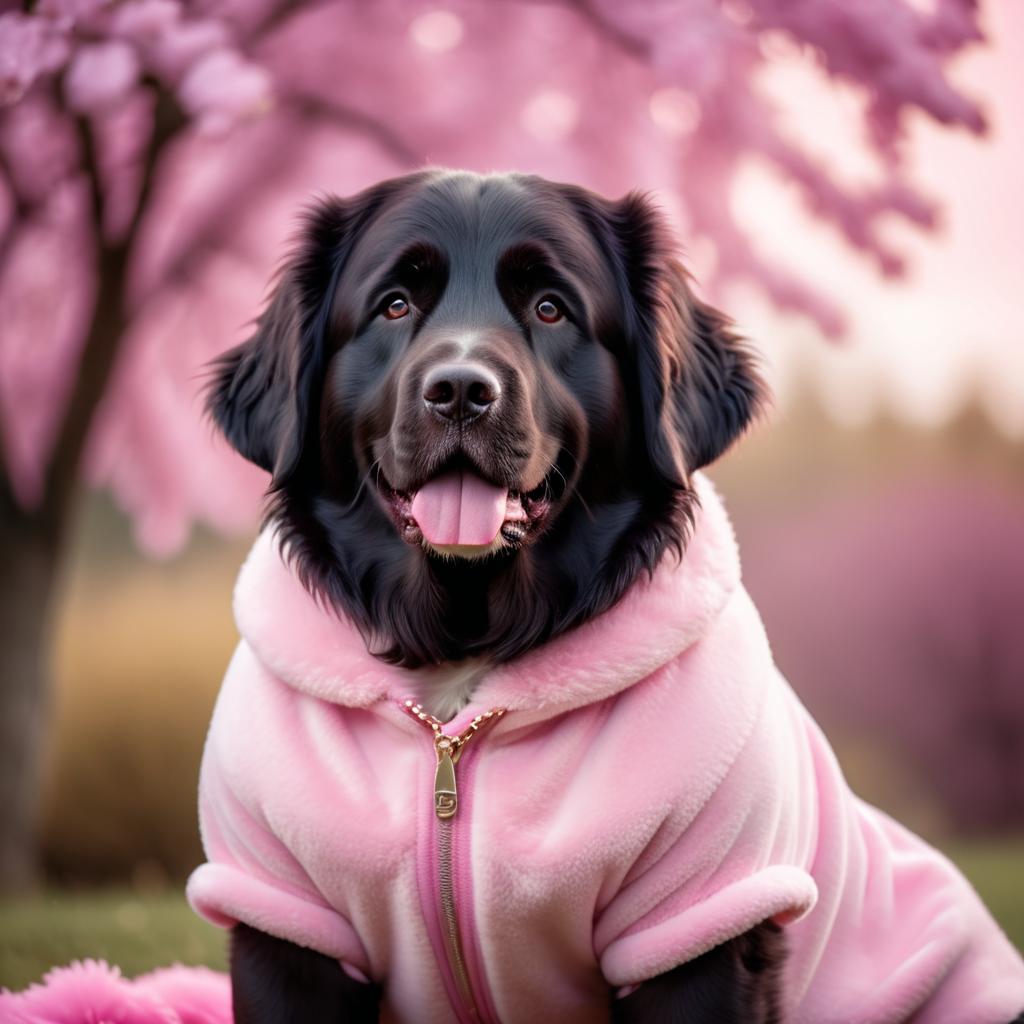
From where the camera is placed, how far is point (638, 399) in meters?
2.75

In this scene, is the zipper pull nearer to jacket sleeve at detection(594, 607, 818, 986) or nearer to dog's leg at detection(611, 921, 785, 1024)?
jacket sleeve at detection(594, 607, 818, 986)

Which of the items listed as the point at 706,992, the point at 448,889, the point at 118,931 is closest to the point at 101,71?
the point at 448,889

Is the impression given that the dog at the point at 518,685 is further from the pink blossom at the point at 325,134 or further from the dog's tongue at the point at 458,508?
the pink blossom at the point at 325,134

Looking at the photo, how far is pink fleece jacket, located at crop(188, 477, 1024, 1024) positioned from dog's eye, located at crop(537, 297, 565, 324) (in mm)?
477

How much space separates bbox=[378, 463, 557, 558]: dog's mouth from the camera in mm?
2463

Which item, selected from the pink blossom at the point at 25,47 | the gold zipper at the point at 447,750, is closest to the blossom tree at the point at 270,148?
the pink blossom at the point at 25,47

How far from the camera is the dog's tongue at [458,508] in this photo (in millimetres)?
2465

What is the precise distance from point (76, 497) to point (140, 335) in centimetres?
100

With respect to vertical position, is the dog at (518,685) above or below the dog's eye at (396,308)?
below

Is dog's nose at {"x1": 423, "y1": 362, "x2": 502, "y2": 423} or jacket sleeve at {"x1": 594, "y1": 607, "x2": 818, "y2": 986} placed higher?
dog's nose at {"x1": 423, "y1": 362, "x2": 502, "y2": 423}

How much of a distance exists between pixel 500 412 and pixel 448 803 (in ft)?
2.31

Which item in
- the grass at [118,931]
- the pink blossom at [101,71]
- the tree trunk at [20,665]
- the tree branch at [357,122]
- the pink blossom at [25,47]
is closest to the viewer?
the pink blossom at [25,47]

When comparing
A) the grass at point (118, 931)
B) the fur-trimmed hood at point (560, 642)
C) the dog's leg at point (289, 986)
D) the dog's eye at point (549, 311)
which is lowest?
the grass at point (118, 931)

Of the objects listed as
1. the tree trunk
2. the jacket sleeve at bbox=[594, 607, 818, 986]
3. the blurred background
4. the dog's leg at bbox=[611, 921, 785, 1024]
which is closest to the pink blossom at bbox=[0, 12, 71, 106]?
the blurred background
